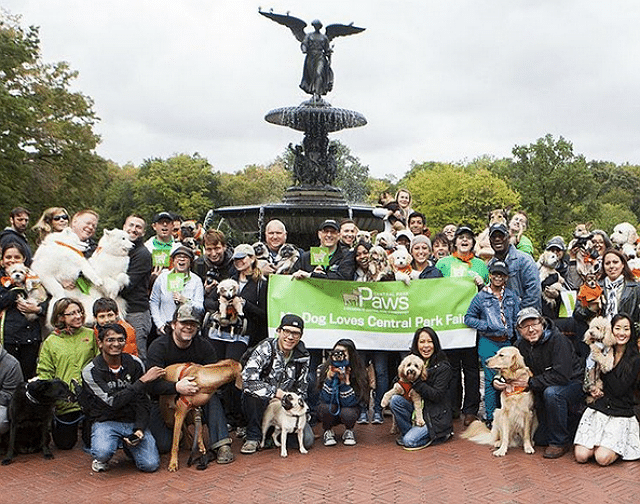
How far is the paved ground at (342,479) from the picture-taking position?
5.92 metres

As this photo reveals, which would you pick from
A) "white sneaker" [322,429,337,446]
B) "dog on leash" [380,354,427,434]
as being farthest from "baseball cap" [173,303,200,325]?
"dog on leash" [380,354,427,434]

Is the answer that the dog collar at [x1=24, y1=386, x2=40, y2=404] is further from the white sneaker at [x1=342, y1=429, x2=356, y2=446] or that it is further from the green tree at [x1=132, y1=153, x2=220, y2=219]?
the green tree at [x1=132, y1=153, x2=220, y2=219]

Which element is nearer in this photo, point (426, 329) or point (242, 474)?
point (242, 474)

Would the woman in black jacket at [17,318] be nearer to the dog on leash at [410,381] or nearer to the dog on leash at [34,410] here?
the dog on leash at [34,410]

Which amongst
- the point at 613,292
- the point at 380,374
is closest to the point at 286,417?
the point at 380,374

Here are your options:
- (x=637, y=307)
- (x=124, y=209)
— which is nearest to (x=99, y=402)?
(x=637, y=307)

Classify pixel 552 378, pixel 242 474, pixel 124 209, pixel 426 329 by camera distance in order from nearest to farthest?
pixel 242 474
pixel 552 378
pixel 426 329
pixel 124 209

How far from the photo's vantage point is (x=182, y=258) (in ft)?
26.5

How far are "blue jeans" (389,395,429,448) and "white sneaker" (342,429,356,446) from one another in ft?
1.76

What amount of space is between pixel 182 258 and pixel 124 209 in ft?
188

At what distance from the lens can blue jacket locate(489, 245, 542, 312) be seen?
312 inches

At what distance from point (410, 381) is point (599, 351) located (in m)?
2.00

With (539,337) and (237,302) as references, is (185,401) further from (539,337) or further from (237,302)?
(539,337)

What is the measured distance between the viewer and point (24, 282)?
7574mm
